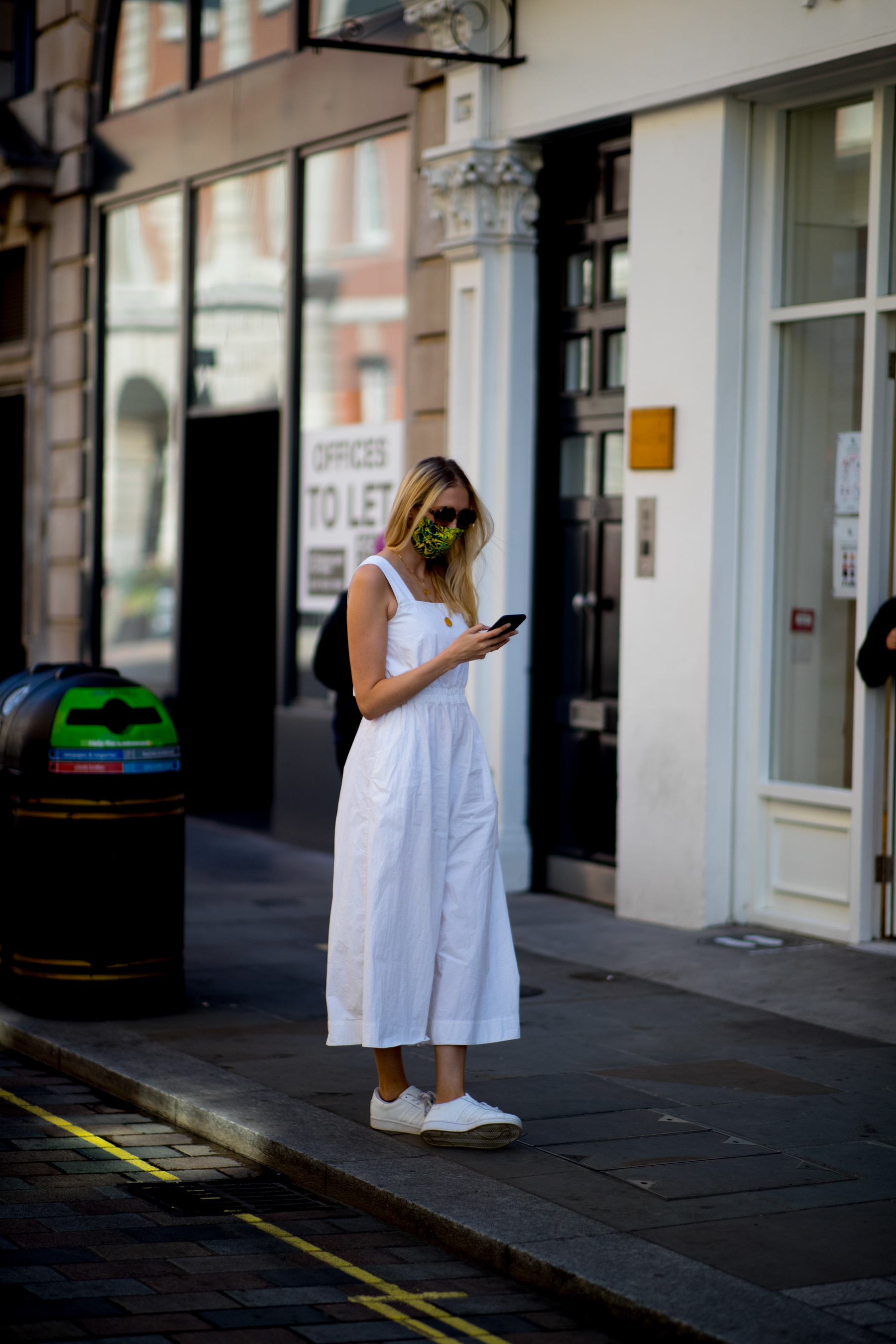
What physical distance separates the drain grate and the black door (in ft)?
14.7

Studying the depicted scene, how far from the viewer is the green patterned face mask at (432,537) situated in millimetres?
5059

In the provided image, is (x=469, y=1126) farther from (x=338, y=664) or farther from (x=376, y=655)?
(x=338, y=664)

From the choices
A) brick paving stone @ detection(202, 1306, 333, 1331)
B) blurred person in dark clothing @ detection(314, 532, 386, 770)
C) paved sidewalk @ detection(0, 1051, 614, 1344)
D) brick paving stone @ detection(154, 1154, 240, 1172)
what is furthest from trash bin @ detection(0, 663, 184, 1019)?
brick paving stone @ detection(202, 1306, 333, 1331)

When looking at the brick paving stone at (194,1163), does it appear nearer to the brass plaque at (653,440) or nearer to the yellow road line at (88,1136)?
the yellow road line at (88,1136)

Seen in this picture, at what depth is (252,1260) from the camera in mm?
4336

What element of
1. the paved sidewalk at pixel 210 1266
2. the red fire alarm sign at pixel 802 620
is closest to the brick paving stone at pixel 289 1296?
the paved sidewalk at pixel 210 1266

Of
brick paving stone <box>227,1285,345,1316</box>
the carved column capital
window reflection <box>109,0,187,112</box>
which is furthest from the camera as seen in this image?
window reflection <box>109,0,187,112</box>

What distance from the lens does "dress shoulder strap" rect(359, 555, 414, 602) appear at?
16.5 ft

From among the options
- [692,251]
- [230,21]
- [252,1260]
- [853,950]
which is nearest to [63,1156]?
[252,1260]

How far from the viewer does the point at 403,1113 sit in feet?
16.9

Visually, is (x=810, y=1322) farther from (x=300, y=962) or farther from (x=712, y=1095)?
(x=300, y=962)

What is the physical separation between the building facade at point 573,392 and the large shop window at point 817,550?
2 centimetres

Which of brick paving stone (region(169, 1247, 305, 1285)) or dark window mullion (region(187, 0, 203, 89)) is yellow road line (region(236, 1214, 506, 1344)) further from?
dark window mullion (region(187, 0, 203, 89))

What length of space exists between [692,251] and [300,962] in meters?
3.73
